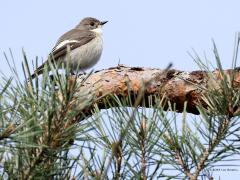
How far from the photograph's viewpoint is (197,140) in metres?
2.10

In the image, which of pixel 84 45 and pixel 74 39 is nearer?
pixel 84 45

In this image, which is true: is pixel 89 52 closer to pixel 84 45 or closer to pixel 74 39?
pixel 84 45

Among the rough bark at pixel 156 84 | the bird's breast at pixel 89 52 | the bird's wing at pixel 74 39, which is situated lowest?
the bird's breast at pixel 89 52

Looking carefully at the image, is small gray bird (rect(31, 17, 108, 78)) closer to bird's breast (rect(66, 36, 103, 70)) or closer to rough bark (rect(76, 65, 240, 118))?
bird's breast (rect(66, 36, 103, 70))

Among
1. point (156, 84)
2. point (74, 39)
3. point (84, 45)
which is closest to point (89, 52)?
point (84, 45)

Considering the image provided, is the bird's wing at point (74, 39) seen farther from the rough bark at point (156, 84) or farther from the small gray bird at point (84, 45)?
the rough bark at point (156, 84)

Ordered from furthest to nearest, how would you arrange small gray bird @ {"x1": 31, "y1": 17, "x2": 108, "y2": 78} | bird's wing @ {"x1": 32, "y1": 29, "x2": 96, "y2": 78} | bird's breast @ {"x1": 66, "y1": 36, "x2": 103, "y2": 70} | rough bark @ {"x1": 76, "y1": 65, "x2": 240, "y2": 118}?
bird's wing @ {"x1": 32, "y1": 29, "x2": 96, "y2": 78} < bird's breast @ {"x1": 66, "y1": 36, "x2": 103, "y2": 70} < small gray bird @ {"x1": 31, "y1": 17, "x2": 108, "y2": 78} < rough bark @ {"x1": 76, "y1": 65, "x2": 240, "y2": 118}

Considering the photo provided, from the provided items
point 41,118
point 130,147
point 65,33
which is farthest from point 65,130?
point 65,33

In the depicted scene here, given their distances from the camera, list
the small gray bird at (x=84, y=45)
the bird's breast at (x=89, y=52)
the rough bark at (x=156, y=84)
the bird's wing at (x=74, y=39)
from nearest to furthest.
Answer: the rough bark at (x=156, y=84) < the small gray bird at (x=84, y=45) < the bird's breast at (x=89, y=52) < the bird's wing at (x=74, y=39)

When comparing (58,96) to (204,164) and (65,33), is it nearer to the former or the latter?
(204,164)

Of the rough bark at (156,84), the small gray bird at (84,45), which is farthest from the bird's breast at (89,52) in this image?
the rough bark at (156,84)

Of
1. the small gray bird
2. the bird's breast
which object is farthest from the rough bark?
the bird's breast

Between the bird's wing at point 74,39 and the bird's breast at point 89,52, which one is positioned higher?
the bird's wing at point 74,39

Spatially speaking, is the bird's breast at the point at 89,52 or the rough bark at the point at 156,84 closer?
Result: the rough bark at the point at 156,84
